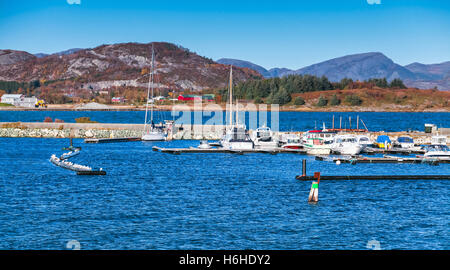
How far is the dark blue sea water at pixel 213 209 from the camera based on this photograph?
22.2 metres

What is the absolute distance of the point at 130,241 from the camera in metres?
21.8

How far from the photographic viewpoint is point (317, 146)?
6194 centimetres

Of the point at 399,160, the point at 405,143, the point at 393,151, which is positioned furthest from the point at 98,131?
the point at 399,160

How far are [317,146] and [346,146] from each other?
3.43 meters

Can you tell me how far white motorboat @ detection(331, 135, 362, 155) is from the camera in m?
59.4

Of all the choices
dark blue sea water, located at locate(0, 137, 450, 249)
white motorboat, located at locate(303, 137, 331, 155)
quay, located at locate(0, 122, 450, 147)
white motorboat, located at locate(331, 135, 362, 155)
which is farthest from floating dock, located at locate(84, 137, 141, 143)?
white motorboat, located at locate(331, 135, 362, 155)

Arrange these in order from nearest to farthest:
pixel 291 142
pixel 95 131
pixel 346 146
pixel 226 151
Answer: pixel 346 146 → pixel 226 151 → pixel 291 142 → pixel 95 131

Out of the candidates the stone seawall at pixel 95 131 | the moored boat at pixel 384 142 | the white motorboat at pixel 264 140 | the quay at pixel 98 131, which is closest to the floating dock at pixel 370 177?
the moored boat at pixel 384 142

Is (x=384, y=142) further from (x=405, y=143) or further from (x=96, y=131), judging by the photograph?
(x=96, y=131)

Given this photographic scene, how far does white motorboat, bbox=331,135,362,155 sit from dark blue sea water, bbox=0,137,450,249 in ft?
30.0

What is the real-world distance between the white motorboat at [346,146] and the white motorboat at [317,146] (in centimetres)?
84

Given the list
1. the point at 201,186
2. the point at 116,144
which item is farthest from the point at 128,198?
the point at 116,144
